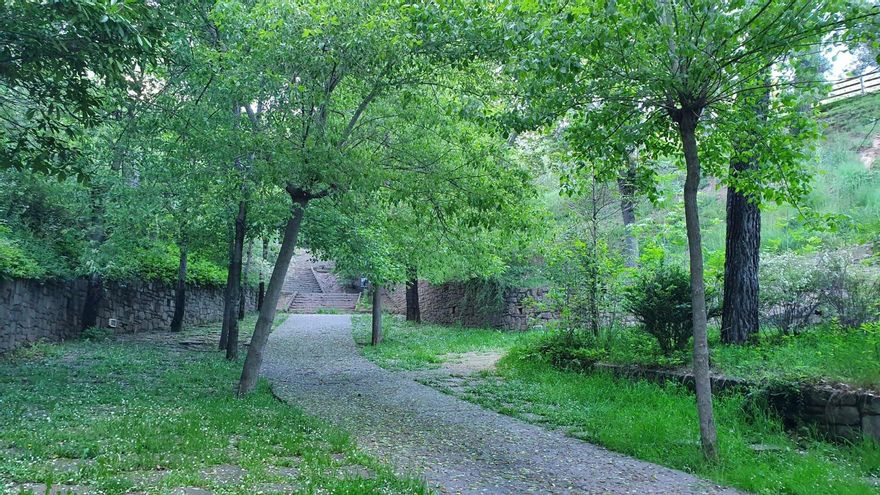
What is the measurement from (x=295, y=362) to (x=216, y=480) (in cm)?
893

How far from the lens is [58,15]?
4973 mm

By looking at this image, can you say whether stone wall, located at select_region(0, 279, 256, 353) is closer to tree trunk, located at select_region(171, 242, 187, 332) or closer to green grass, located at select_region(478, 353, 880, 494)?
tree trunk, located at select_region(171, 242, 187, 332)

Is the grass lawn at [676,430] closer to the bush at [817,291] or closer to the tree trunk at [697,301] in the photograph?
the tree trunk at [697,301]

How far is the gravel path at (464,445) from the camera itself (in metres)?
4.68

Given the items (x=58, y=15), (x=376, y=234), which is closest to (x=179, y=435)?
(x=58, y=15)

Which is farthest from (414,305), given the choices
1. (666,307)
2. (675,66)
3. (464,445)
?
(675,66)

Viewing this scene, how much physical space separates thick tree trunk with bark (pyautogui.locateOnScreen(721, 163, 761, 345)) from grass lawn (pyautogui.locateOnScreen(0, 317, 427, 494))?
20.1 ft

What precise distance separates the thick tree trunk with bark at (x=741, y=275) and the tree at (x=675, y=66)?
115 inches

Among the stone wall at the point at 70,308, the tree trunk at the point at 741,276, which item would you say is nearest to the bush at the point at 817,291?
the tree trunk at the point at 741,276

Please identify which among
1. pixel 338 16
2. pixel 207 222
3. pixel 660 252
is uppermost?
pixel 338 16

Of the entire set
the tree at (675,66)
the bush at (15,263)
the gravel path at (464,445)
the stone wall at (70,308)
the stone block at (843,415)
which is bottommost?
the gravel path at (464,445)

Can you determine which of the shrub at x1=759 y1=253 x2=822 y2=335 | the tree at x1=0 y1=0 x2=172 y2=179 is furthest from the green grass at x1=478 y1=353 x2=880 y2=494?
the tree at x1=0 y1=0 x2=172 y2=179

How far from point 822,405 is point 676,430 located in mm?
1601

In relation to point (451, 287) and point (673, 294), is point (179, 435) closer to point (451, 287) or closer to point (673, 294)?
point (673, 294)
